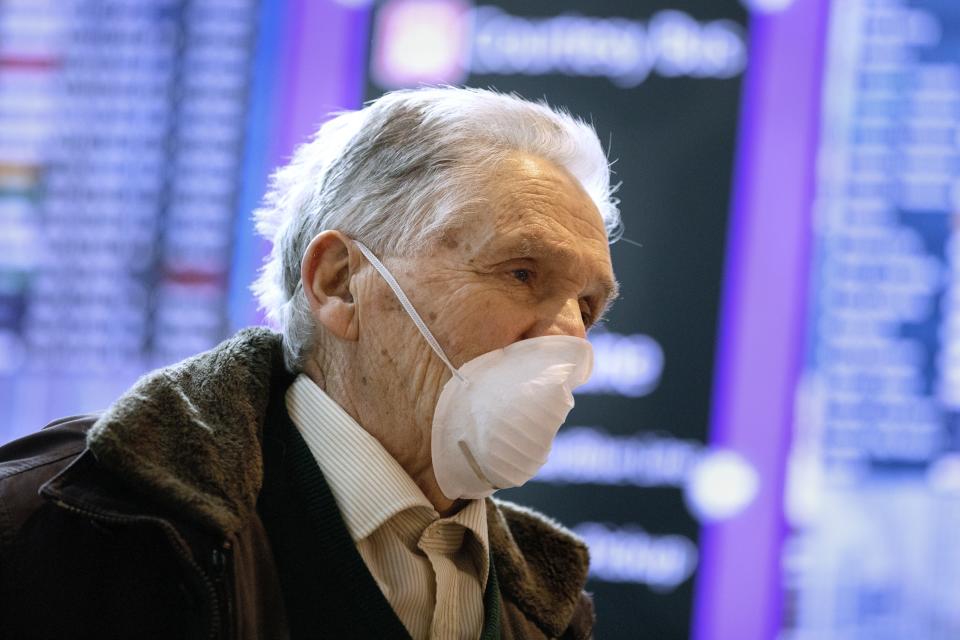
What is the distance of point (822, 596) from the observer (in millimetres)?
2592

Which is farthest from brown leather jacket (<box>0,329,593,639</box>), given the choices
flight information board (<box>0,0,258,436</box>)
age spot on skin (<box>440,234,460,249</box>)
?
flight information board (<box>0,0,258,436</box>)

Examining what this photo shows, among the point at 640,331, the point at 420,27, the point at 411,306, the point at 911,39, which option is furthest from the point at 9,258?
the point at 911,39

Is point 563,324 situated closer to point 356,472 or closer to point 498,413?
point 498,413

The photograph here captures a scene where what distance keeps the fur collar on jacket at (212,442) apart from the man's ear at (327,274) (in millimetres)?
100

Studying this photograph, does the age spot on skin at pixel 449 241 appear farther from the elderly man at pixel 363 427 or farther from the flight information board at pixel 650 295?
the flight information board at pixel 650 295

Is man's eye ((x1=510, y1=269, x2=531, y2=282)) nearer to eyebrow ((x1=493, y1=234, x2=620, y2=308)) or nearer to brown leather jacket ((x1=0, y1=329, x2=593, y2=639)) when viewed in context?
eyebrow ((x1=493, y1=234, x2=620, y2=308))

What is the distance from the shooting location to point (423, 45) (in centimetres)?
284

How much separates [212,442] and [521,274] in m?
0.47

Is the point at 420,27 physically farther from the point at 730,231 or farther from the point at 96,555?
the point at 96,555

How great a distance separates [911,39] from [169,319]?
1.91 metres

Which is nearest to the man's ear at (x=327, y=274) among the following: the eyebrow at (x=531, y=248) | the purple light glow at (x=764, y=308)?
the eyebrow at (x=531, y=248)

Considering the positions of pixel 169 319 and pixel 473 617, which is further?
pixel 169 319

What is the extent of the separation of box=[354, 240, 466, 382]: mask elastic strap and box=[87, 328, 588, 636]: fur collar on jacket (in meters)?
0.20

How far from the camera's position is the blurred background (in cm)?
260
